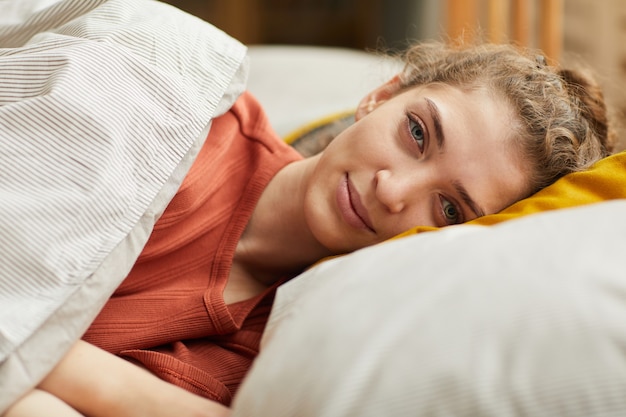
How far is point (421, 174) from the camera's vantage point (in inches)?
34.4

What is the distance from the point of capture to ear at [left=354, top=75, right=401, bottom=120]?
1060 mm

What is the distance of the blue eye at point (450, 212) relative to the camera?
887mm

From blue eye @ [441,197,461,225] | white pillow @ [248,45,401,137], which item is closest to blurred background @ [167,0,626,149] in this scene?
white pillow @ [248,45,401,137]

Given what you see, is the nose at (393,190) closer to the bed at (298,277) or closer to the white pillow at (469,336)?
the bed at (298,277)

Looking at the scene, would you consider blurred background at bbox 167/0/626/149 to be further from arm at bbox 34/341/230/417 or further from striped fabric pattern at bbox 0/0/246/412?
arm at bbox 34/341/230/417

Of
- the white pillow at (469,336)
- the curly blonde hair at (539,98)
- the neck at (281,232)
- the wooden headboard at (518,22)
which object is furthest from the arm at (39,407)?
the wooden headboard at (518,22)

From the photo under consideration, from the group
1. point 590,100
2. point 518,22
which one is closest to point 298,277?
point 590,100

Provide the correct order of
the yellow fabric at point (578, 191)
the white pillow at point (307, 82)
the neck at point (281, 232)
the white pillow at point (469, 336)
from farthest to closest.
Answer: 1. the white pillow at point (307, 82)
2. the neck at point (281, 232)
3. the yellow fabric at point (578, 191)
4. the white pillow at point (469, 336)

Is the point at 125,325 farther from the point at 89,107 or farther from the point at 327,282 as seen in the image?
the point at 327,282

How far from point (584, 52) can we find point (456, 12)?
401 mm

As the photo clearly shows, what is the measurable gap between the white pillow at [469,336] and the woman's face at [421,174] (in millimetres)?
330

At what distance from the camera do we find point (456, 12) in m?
2.22

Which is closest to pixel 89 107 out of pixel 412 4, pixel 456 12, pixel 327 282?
pixel 327 282

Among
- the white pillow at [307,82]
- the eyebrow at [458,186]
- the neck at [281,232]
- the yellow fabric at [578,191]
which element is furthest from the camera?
the white pillow at [307,82]
